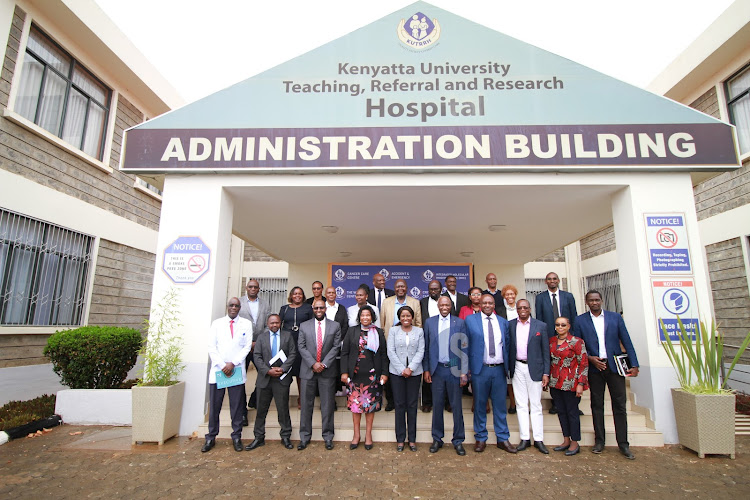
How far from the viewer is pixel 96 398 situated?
6.00m

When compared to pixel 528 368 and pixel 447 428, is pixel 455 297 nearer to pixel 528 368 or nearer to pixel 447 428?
pixel 528 368

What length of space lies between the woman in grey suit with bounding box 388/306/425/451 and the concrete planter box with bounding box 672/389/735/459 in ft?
10.5

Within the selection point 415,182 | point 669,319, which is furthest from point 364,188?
point 669,319

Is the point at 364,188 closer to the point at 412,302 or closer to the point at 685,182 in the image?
the point at 412,302

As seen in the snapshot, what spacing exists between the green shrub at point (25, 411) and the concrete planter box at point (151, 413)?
1.76 meters

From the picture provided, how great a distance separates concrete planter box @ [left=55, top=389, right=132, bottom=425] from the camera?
5.98 metres

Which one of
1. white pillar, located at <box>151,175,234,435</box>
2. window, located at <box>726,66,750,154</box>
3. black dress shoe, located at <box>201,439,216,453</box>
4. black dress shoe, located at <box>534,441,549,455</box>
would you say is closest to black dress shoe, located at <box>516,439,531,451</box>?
black dress shoe, located at <box>534,441,549,455</box>

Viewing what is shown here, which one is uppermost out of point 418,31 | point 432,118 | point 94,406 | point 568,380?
point 418,31

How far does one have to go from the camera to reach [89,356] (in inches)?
239

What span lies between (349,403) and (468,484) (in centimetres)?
168

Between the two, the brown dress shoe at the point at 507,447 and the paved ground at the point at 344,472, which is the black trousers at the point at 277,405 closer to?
the paved ground at the point at 344,472

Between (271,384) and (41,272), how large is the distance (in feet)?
18.5

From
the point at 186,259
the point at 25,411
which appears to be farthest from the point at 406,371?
the point at 25,411

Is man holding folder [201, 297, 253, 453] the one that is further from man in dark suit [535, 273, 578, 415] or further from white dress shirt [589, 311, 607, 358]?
white dress shirt [589, 311, 607, 358]
